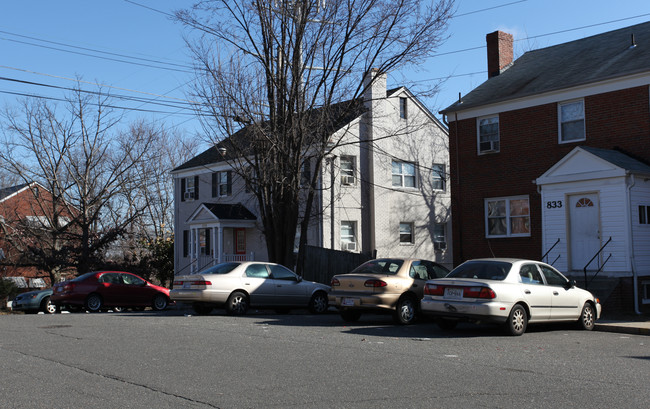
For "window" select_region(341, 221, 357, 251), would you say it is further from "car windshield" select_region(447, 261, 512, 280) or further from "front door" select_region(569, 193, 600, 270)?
"car windshield" select_region(447, 261, 512, 280)

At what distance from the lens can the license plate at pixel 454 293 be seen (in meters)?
13.4

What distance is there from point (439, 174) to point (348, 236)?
6.49m

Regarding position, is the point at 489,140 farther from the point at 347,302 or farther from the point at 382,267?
the point at 347,302

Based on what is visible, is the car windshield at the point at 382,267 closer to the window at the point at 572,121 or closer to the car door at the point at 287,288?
the car door at the point at 287,288

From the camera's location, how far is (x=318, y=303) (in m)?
20.0

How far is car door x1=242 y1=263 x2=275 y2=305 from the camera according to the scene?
18.7 m

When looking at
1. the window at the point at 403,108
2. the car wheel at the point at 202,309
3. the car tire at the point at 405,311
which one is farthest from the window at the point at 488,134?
the car wheel at the point at 202,309

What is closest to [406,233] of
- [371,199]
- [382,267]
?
[371,199]

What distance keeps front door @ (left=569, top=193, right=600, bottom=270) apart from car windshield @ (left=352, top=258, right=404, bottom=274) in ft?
22.9

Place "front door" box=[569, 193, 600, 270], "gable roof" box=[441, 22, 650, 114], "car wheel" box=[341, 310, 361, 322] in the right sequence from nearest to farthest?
"car wheel" box=[341, 310, 361, 322] < "front door" box=[569, 193, 600, 270] < "gable roof" box=[441, 22, 650, 114]

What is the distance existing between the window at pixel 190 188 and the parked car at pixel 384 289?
25024 mm

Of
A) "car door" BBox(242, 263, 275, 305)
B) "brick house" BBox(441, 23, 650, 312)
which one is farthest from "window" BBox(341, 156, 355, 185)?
"car door" BBox(242, 263, 275, 305)

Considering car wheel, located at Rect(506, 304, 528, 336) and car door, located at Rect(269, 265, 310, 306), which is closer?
car wheel, located at Rect(506, 304, 528, 336)

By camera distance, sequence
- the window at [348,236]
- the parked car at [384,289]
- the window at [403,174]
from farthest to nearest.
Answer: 1. the window at [403,174]
2. the window at [348,236]
3. the parked car at [384,289]
